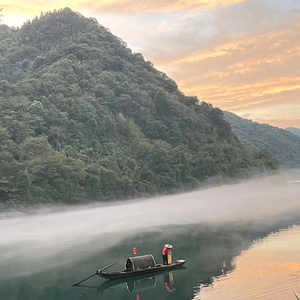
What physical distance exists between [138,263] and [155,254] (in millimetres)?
4667

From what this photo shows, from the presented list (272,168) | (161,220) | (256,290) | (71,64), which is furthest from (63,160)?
(272,168)

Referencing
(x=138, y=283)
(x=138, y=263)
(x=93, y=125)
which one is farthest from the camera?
(x=93, y=125)

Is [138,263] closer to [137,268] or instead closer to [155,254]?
[137,268]

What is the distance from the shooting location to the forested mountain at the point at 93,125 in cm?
4569

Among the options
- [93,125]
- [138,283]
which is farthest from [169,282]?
[93,125]

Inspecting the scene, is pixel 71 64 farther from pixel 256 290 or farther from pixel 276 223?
pixel 256 290

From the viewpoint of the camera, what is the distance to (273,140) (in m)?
124

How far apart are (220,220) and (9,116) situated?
28316 millimetres

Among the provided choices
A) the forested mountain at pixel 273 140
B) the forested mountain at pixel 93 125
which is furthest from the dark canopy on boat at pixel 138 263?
the forested mountain at pixel 273 140

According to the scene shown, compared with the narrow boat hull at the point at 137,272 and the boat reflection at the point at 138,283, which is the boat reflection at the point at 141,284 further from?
the narrow boat hull at the point at 137,272

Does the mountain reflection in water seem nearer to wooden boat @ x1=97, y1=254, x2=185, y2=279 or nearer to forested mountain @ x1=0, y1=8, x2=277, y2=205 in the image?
wooden boat @ x1=97, y1=254, x2=185, y2=279

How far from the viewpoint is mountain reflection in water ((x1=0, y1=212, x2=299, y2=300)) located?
14.9m

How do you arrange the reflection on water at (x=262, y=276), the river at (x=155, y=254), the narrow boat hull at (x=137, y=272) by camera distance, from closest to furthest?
1. the reflection on water at (x=262, y=276)
2. the river at (x=155, y=254)
3. the narrow boat hull at (x=137, y=272)

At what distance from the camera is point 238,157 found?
74812 millimetres
